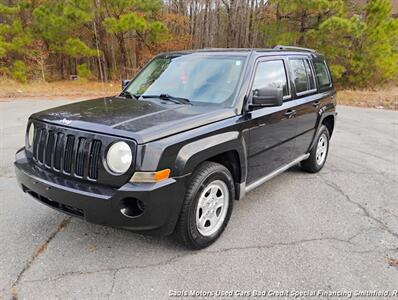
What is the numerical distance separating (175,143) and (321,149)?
3.35 meters

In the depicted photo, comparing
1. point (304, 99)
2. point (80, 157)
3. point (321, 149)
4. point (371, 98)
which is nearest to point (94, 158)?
point (80, 157)

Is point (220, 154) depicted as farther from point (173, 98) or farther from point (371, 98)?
point (371, 98)

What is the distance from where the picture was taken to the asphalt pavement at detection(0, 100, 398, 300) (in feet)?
8.36

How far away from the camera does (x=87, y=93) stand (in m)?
14.4

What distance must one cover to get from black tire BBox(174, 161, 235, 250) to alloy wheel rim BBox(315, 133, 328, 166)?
2.47m

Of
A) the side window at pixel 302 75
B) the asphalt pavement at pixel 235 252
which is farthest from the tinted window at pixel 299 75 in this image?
the asphalt pavement at pixel 235 252

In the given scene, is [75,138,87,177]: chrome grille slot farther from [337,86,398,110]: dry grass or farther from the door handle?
[337,86,398,110]: dry grass

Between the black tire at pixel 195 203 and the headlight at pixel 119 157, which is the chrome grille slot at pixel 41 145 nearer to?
the headlight at pixel 119 157

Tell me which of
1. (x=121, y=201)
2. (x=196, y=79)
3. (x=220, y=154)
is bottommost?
(x=121, y=201)

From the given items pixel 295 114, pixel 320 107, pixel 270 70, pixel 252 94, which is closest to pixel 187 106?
pixel 252 94

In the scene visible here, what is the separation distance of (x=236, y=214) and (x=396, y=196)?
2.22m

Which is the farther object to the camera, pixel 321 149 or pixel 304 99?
pixel 321 149

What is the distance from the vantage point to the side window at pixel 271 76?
3541 mm

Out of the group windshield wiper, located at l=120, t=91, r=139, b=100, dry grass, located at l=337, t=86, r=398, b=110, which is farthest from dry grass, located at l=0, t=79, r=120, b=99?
windshield wiper, located at l=120, t=91, r=139, b=100
